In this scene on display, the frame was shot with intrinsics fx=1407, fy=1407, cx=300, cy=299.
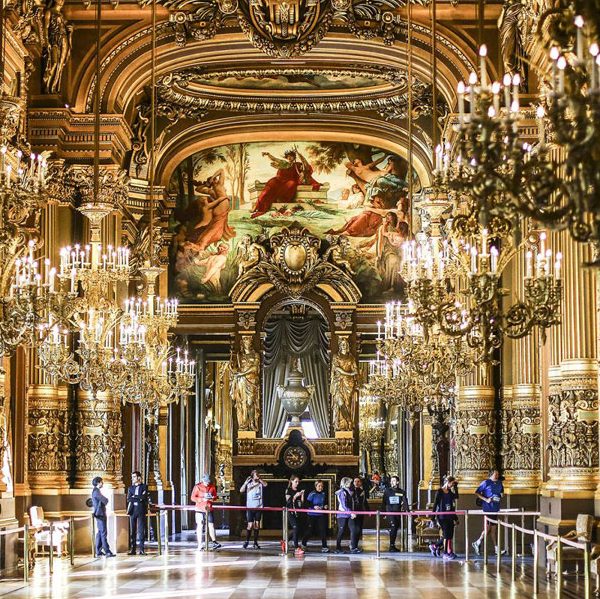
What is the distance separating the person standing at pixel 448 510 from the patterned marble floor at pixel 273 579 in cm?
45

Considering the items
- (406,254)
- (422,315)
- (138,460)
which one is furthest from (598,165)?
(138,460)

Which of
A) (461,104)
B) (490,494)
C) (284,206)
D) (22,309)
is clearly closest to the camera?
(461,104)

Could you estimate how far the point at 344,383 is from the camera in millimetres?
34719

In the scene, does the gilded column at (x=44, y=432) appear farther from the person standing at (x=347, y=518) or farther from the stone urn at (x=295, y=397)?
the stone urn at (x=295, y=397)

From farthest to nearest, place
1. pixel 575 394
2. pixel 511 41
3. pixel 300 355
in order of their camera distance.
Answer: pixel 300 355
pixel 511 41
pixel 575 394

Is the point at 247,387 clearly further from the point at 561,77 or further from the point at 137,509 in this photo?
the point at 561,77

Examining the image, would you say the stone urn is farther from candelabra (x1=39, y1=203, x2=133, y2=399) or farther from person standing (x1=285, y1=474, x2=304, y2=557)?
candelabra (x1=39, y1=203, x2=133, y2=399)

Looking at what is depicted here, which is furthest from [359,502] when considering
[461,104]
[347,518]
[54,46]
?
[461,104]

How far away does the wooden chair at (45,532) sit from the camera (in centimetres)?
2276

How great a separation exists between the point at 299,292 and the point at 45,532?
41.2ft

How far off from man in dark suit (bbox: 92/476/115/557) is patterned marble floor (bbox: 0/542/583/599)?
0.39 meters

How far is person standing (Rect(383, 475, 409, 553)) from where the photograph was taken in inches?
1096

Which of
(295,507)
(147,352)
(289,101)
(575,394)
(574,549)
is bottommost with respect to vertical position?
(574,549)

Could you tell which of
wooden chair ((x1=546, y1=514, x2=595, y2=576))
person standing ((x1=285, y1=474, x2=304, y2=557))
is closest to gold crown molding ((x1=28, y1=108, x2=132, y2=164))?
person standing ((x1=285, y1=474, x2=304, y2=557))
